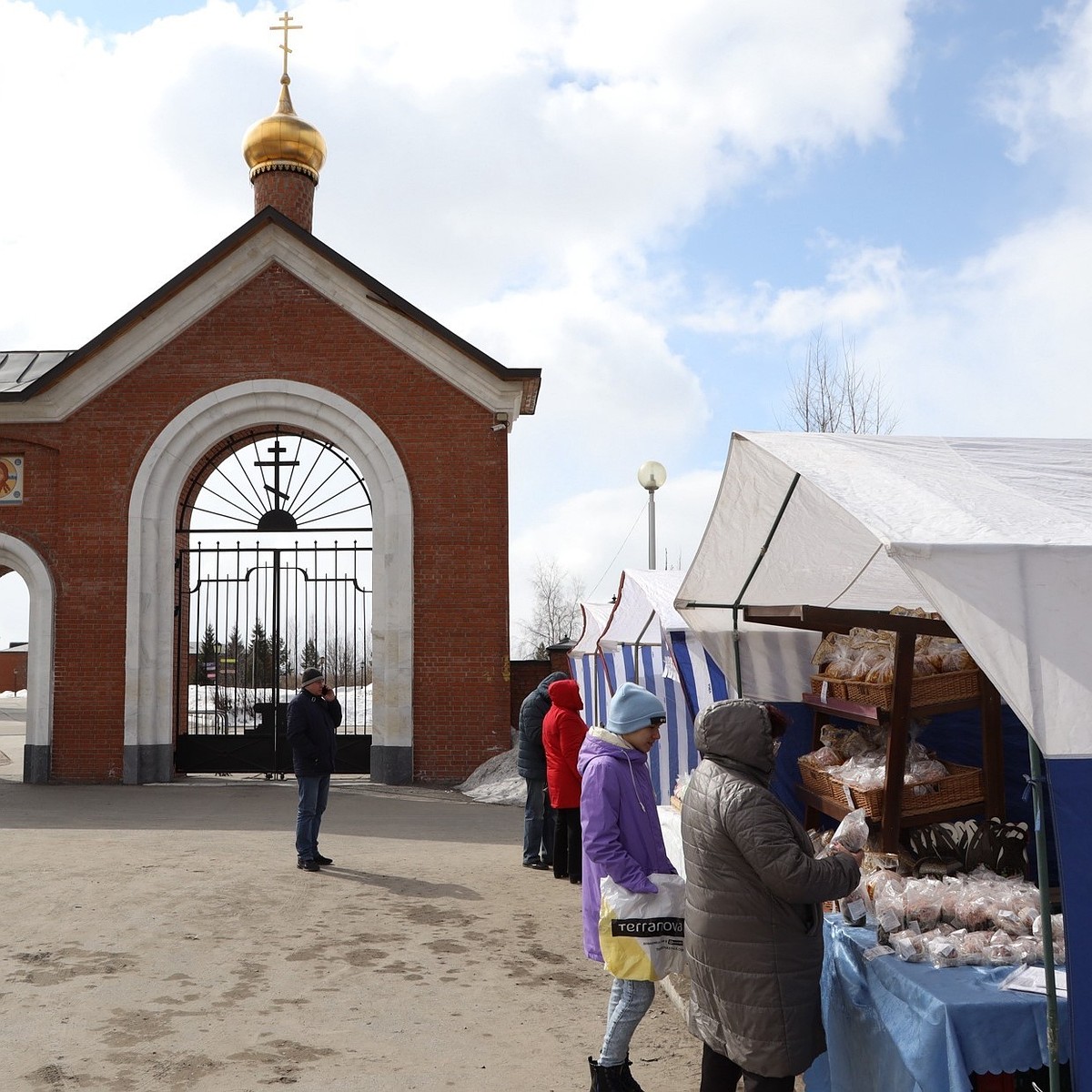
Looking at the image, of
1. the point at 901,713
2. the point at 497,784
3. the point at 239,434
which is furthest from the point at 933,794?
the point at 239,434

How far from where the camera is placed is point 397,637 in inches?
552

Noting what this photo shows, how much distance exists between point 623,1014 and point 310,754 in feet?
→ 16.1

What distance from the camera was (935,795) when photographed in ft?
14.1

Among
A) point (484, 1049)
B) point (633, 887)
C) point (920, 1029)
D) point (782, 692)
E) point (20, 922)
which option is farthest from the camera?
point (20, 922)

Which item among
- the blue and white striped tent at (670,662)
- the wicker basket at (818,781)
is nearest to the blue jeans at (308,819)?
the blue and white striped tent at (670,662)

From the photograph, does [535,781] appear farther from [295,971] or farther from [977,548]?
[977,548]

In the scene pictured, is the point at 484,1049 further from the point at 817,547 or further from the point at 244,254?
the point at 244,254

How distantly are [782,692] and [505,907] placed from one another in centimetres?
288

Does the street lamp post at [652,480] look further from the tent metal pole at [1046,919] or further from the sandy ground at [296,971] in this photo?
the tent metal pole at [1046,919]

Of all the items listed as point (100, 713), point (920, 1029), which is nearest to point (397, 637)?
point (100, 713)

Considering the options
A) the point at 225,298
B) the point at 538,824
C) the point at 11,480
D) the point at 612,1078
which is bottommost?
the point at 612,1078

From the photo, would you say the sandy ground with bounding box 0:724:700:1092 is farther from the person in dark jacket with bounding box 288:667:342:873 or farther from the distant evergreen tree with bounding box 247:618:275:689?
the distant evergreen tree with bounding box 247:618:275:689

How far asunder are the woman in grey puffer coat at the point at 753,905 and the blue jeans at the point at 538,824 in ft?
17.3

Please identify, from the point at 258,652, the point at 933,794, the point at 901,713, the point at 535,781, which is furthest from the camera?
the point at 258,652
